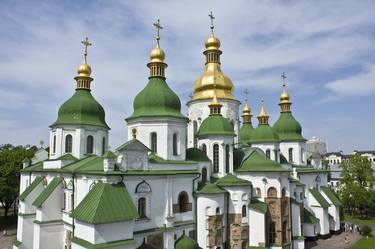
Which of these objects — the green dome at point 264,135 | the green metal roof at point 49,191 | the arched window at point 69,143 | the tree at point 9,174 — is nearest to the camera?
the green metal roof at point 49,191

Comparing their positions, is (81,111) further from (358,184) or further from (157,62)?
(358,184)

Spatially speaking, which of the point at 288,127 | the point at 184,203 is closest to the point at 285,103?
the point at 288,127

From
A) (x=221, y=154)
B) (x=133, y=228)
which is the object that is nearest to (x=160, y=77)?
(x=221, y=154)

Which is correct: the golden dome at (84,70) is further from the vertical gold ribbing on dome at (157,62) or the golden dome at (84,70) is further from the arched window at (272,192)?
the arched window at (272,192)

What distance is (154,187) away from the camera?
20.2 m

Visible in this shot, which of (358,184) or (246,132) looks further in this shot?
(358,184)

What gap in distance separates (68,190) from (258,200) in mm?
13874

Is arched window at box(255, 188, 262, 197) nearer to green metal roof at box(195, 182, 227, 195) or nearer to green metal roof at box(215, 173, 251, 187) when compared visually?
green metal roof at box(215, 173, 251, 187)

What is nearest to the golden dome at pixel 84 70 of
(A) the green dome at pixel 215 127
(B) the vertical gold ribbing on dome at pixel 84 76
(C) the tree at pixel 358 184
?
(B) the vertical gold ribbing on dome at pixel 84 76

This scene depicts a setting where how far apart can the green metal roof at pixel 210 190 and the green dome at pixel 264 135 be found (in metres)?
9.65

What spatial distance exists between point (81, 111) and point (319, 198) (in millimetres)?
24900

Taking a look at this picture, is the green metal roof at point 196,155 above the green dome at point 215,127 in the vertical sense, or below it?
below

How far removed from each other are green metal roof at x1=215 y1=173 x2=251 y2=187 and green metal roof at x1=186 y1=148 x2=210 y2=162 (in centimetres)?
195

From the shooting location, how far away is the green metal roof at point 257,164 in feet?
80.8
